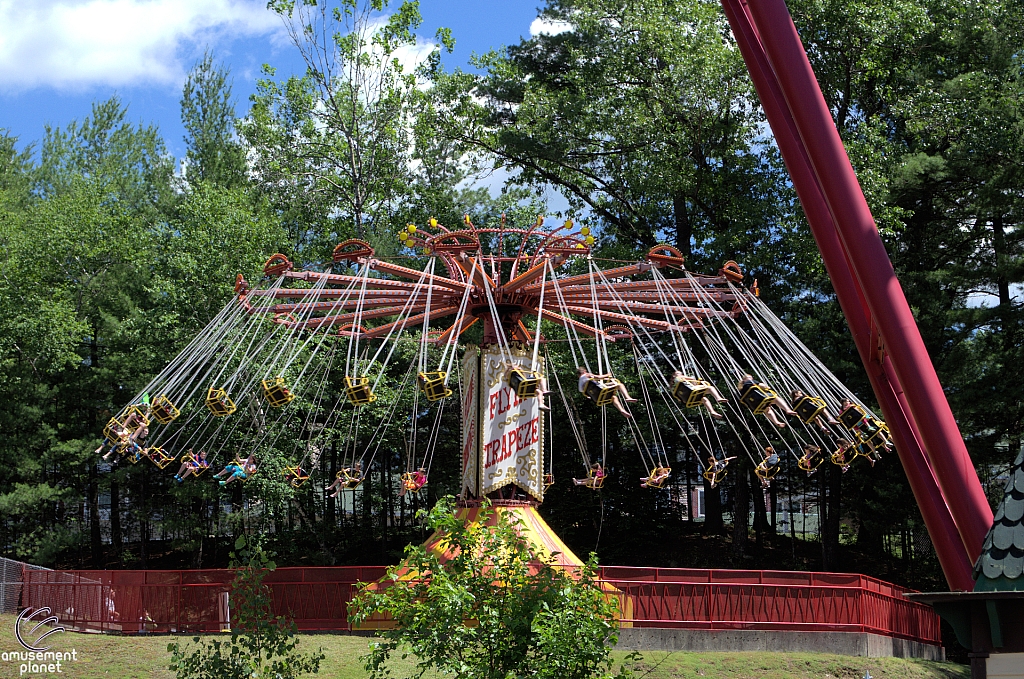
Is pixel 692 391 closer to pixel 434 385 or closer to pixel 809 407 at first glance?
pixel 809 407

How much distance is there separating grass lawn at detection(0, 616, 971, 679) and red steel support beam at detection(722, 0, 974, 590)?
26.0ft

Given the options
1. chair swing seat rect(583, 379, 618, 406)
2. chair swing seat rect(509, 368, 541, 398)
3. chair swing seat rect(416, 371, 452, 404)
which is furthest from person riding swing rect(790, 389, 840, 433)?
chair swing seat rect(416, 371, 452, 404)

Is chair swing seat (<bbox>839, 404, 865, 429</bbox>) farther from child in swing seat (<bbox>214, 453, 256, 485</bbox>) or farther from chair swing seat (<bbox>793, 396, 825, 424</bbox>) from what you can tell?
child in swing seat (<bbox>214, 453, 256, 485</bbox>)

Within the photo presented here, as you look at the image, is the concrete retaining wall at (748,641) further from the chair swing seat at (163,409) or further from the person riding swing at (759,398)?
the chair swing seat at (163,409)

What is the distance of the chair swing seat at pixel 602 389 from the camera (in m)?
12.5

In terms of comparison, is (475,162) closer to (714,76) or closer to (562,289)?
(714,76)

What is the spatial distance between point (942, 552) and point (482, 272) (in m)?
9.90

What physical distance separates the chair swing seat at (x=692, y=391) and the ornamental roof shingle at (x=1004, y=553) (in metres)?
3.58

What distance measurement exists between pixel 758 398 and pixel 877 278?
12.3 feet

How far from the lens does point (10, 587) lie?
2053 cm

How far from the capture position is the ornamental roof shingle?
8.47 meters

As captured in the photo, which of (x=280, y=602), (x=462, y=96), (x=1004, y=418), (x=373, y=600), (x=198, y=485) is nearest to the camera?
(x=373, y=600)

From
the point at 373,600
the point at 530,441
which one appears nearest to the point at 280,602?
the point at 530,441

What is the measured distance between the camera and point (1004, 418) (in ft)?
93.1
